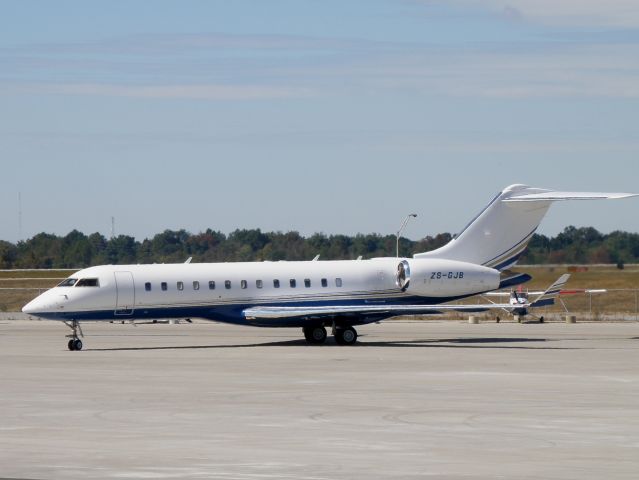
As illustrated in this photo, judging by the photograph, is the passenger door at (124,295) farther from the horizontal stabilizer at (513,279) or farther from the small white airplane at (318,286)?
the horizontal stabilizer at (513,279)

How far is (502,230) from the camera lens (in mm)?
43344

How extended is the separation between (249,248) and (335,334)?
45380 millimetres

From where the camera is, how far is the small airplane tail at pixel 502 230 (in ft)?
141

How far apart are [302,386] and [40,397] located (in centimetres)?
529

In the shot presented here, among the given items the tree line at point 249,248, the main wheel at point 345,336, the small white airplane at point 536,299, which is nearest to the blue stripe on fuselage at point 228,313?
the main wheel at point 345,336

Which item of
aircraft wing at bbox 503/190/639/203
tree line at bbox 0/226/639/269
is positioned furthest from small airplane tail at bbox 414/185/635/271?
tree line at bbox 0/226/639/269

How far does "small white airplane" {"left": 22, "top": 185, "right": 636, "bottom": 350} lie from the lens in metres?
38.7

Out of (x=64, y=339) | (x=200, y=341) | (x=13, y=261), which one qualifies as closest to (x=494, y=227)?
(x=200, y=341)

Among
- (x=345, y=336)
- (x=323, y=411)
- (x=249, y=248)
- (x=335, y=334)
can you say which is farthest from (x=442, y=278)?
(x=249, y=248)

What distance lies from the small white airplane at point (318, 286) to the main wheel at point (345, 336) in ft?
0.11

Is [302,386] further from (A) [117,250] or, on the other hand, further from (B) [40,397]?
(A) [117,250]

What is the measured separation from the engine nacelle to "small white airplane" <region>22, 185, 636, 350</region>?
0.11 ft

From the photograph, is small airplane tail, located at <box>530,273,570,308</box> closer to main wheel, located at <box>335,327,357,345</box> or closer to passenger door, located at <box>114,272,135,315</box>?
main wheel, located at <box>335,327,357,345</box>

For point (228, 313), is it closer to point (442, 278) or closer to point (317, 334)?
point (317, 334)
